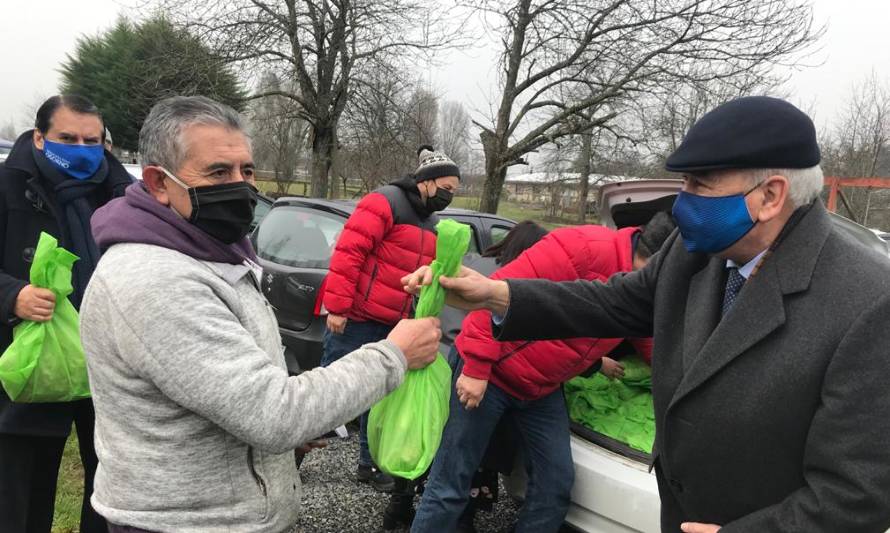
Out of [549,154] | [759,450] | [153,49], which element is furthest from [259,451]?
[549,154]

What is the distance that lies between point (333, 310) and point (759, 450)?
9.47ft

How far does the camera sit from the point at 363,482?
389cm

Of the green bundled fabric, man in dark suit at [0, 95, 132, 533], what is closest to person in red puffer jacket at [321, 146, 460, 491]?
the green bundled fabric

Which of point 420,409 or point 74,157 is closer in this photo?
Result: point 420,409

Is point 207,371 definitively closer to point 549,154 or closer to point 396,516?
point 396,516

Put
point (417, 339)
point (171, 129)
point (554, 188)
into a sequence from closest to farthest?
1. point (171, 129)
2. point (417, 339)
3. point (554, 188)

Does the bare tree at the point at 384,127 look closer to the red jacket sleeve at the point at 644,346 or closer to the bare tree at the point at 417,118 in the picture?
the bare tree at the point at 417,118

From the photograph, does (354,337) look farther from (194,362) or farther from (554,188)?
(554,188)

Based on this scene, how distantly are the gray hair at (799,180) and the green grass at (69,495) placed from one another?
3.61 m

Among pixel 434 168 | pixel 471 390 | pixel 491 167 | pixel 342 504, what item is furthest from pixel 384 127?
pixel 471 390

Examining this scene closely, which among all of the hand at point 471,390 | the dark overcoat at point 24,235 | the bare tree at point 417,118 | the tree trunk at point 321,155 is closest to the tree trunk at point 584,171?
the bare tree at point 417,118

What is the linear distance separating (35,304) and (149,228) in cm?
111

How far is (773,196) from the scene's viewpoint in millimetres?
1438

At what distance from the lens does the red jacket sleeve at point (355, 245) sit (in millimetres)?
3814
